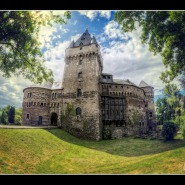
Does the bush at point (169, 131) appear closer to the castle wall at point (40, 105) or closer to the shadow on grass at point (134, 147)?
the shadow on grass at point (134, 147)

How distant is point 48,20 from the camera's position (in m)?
9.95

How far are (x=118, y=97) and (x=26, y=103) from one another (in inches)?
714

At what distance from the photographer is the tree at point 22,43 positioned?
973cm

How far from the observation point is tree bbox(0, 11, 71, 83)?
9734mm

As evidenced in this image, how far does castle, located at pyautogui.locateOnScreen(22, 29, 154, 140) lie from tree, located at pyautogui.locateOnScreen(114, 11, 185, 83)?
14.7 m

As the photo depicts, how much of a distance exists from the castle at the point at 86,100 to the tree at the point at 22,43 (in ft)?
42.7

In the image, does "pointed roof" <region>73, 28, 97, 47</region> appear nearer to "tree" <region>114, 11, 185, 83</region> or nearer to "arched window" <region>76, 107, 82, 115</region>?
"arched window" <region>76, 107, 82, 115</region>

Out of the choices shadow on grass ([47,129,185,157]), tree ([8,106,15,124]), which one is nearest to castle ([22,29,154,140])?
shadow on grass ([47,129,185,157])

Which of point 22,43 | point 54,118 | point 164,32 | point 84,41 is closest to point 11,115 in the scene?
point 54,118

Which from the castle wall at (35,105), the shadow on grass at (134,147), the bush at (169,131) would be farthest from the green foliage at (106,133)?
the castle wall at (35,105)
